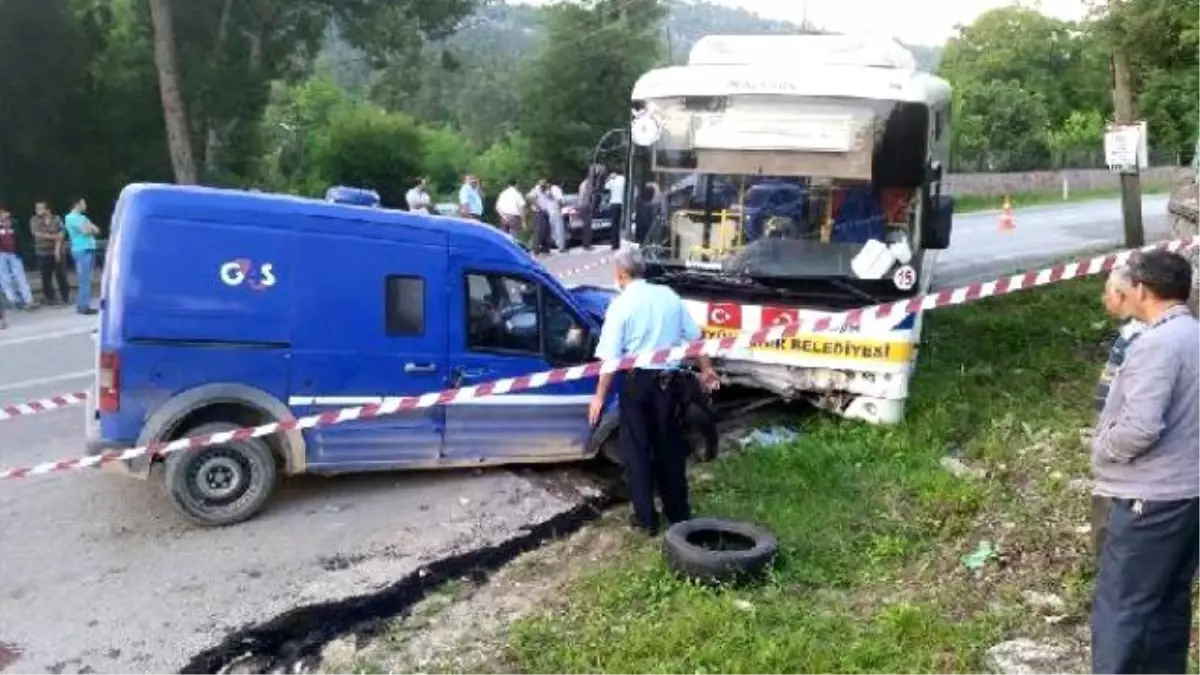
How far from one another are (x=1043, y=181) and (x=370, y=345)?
44053mm

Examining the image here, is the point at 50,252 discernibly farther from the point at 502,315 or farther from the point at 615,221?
the point at 502,315

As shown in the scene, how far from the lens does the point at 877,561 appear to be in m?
6.16

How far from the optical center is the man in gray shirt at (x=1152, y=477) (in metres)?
3.95

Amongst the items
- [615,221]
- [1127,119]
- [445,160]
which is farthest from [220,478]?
[445,160]

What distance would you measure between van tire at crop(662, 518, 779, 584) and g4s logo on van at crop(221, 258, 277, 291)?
→ 2985mm

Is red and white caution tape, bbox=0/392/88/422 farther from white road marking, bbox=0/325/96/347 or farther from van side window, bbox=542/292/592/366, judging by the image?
van side window, bbox=542/292/592/366

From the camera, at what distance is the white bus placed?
8367 millimetres

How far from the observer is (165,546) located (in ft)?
22.1

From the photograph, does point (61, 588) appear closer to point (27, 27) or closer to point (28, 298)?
point (28, 298)

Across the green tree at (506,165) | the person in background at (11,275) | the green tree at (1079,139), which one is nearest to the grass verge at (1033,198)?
the green tree at (1079,139)

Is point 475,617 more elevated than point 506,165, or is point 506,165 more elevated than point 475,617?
point 506,165

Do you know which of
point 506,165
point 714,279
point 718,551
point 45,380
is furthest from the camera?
point 506,165

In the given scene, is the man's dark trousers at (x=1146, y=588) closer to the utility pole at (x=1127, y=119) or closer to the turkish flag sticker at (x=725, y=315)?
the turkish flag sticker at (x=725, y=315)

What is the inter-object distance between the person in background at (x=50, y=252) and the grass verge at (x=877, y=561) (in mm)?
12710
